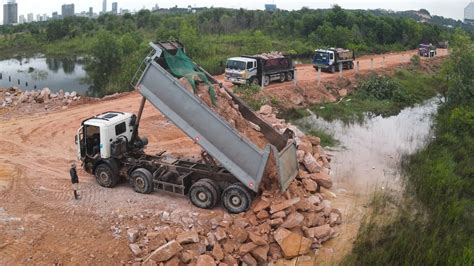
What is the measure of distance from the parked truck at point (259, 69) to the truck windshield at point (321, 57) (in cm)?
387

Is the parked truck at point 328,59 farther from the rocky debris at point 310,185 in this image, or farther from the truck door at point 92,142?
the truck door at point 92,142

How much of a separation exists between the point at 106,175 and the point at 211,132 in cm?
337

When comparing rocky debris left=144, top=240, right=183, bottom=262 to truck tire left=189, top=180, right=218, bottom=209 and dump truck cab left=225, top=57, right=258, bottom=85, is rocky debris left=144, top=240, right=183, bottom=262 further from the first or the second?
dump truck cab left=225, top=57, right=258, bottom=85

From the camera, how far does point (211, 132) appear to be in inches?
392

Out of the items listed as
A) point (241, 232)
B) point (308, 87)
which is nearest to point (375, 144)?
point (308, 87)

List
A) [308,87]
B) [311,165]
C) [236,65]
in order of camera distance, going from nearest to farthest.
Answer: [311,165] → [236,65] → [308,87]

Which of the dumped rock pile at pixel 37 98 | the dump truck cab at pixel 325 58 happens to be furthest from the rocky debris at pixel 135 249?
the dump truck cab at pixel 325 58

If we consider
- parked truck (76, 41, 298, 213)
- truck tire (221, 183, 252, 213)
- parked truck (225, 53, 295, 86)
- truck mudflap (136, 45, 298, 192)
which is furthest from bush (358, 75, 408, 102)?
truck tire (221, 183, 252, 213)

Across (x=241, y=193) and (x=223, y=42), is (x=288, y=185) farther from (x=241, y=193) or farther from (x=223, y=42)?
(x=223, y=42)

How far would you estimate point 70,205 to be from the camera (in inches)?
421

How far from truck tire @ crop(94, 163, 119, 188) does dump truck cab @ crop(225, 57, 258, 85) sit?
14.0 m

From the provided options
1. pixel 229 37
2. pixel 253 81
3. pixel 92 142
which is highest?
pixel 229 37

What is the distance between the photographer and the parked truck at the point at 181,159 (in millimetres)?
9805

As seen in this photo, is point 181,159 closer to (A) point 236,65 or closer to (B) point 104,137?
(B) point 104,137
